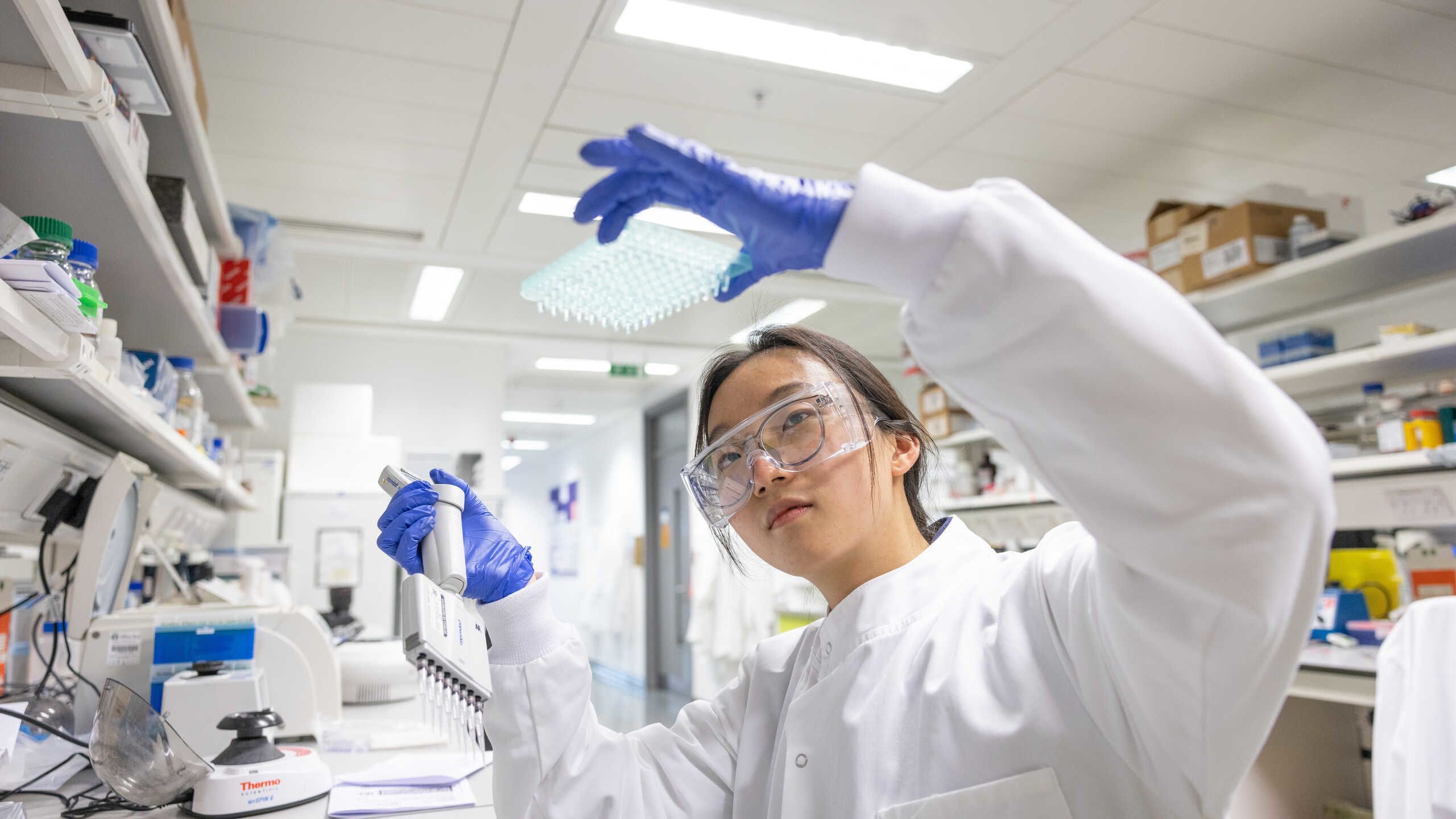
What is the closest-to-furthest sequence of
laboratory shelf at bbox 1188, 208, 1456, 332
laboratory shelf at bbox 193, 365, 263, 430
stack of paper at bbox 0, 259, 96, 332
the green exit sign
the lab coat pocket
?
the lab coat pocket < stack of paper at bbox 0, 259, 96, 332 < laboratory shelf at bbox 193, 365, 263, 430 < laboratory shelf at bbox 1188, 208, 1456, 332 < the green exit sign

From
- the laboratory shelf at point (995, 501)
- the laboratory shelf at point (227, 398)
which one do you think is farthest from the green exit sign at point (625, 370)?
the laboratory shelf at point (227, 398)

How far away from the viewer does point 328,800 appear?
1.51m

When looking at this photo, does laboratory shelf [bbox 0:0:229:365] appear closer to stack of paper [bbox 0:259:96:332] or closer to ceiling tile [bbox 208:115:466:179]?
stack of paper [bbox 0:259:96:332]

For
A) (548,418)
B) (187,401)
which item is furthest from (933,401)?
(548,418)

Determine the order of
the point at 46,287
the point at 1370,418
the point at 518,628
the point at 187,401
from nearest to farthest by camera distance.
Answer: the point at 46,287 < the point at 518,628 < the point at 187,401 < the point at 1370,418

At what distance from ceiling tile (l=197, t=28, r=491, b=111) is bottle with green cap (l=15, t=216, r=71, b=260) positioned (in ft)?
7.07

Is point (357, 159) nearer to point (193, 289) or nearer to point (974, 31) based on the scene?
point (193, 289)

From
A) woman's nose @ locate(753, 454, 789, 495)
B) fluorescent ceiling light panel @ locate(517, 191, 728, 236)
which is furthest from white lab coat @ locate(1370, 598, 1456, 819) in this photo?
fluorescent ceiling light panel @ locate(517, 191, 728, 236)

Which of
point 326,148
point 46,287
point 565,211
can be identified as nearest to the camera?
point 46,287

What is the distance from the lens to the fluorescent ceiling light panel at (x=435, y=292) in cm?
541

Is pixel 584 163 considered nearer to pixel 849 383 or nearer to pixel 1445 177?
pixel 849 383

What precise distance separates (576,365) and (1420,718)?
680 cm

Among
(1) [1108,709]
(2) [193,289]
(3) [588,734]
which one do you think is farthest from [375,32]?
(1) [1108,709]

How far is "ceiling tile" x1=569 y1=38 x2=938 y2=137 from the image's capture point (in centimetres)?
318
